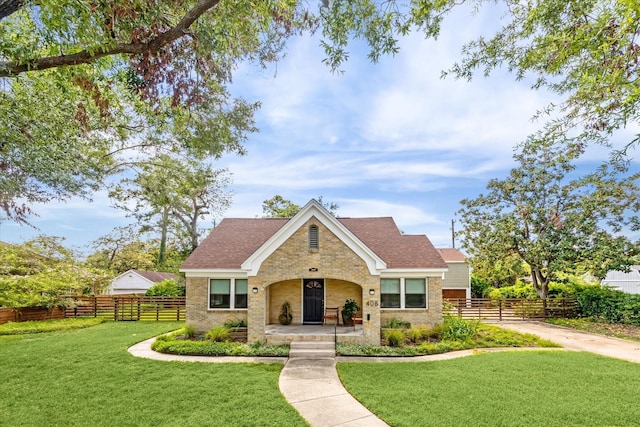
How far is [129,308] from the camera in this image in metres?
21.7

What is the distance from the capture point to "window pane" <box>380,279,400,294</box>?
15.4 meters

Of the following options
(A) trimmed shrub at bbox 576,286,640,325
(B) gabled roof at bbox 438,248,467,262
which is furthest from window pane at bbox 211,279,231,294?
(B) gabled roof at bbox 438,248,467,262

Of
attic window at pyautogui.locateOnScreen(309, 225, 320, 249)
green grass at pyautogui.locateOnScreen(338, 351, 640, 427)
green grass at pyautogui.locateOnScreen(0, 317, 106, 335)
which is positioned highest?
attic window at pyautogui.locateOnScreen(309, 225, 320, 249)

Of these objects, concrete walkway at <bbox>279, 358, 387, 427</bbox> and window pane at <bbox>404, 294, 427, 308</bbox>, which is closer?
concrete walkway at <bbox>279, 358, 387, 427</bbox>

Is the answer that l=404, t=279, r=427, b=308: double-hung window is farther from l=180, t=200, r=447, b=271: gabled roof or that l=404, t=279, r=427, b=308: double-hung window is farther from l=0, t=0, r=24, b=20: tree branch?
l=0, t=0, r=24, b=20: tree branch

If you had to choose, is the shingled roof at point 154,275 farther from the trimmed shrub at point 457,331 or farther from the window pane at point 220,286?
the trimmed shrub at point 457,331

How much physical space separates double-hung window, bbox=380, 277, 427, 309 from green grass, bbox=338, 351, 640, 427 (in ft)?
13.1

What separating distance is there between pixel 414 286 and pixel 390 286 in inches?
43.6

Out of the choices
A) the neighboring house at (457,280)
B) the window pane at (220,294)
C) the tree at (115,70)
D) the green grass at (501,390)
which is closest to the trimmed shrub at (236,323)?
the window pane at (220,294)

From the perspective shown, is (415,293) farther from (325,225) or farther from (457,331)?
(325,225)

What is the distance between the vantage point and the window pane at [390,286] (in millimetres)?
15438

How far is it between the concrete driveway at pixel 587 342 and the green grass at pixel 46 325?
24101mm

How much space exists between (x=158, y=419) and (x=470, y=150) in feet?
52.1

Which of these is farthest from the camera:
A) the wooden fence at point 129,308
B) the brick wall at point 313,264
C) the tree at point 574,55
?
the wooden fence at point 129,308
